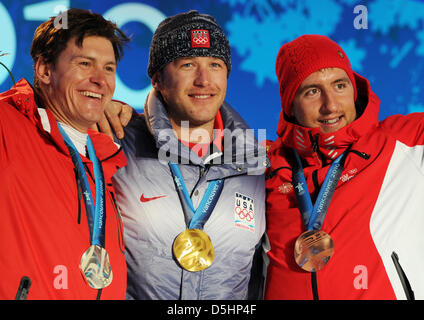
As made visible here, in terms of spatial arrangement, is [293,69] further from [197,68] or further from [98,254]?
[98,254]

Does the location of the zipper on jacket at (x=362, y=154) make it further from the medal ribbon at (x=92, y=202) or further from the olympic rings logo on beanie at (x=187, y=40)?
the medal ribbon at (x=92, y=202)

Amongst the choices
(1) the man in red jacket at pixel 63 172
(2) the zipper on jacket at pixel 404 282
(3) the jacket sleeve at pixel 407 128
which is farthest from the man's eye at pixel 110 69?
(2) the zipper on jacket at pixel 404 282

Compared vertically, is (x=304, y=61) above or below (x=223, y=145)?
above

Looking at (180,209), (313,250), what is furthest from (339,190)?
(180,209)

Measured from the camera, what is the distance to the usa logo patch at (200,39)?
233 cm

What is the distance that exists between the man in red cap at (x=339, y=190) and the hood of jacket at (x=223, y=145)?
16cm

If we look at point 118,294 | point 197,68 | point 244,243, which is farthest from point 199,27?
point 118,294

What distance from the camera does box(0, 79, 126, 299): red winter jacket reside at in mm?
1632

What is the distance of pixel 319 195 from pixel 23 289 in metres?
1.37

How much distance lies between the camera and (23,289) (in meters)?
1.62

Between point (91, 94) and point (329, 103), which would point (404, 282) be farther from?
point (91, 94)

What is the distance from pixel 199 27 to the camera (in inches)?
93.4

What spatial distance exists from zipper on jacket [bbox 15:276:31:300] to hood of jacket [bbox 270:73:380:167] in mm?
1462

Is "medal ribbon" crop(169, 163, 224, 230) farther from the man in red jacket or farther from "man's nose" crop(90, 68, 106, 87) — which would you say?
"man's nose" crop(90, 68, 106, 87)
